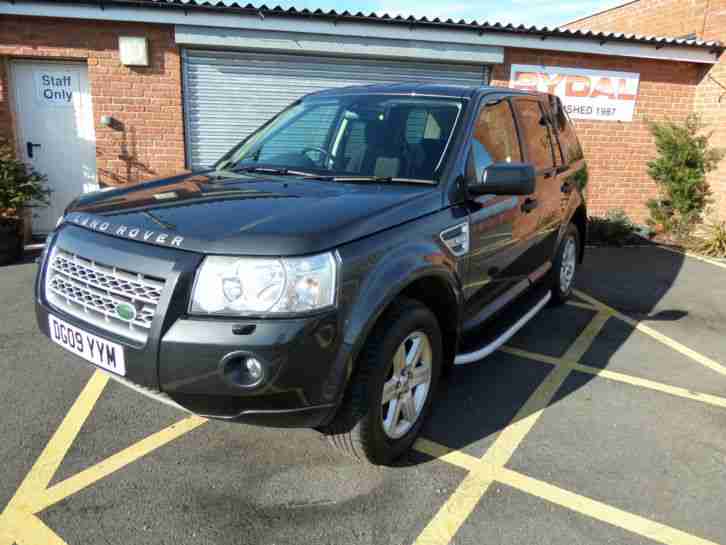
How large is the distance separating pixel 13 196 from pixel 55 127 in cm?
133

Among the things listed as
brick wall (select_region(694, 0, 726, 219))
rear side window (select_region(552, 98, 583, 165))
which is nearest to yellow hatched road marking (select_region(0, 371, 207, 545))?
rear side window (select_region(552, 98, 583, 165))

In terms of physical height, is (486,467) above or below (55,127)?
below

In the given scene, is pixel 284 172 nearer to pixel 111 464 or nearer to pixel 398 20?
pixel 111 464

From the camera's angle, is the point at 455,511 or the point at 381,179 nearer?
the point at 455,511

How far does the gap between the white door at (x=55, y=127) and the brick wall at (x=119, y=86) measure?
172mm

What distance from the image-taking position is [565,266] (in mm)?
5477

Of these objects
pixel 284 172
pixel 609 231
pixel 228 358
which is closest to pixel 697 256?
pixel 609 231

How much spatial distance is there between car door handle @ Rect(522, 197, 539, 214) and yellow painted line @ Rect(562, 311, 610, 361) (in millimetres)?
1207

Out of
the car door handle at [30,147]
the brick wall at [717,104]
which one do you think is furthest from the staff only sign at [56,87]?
the brick wall at [717,104]

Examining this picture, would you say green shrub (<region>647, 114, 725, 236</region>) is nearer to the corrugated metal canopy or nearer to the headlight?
the corrugated metal canopy

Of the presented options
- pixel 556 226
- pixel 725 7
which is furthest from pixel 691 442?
pixel 725 7

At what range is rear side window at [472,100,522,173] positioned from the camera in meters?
3.35

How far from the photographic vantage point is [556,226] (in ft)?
15.7

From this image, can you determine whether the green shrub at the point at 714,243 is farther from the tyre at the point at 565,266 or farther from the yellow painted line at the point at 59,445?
the yellow painted line at the point at 59,445
